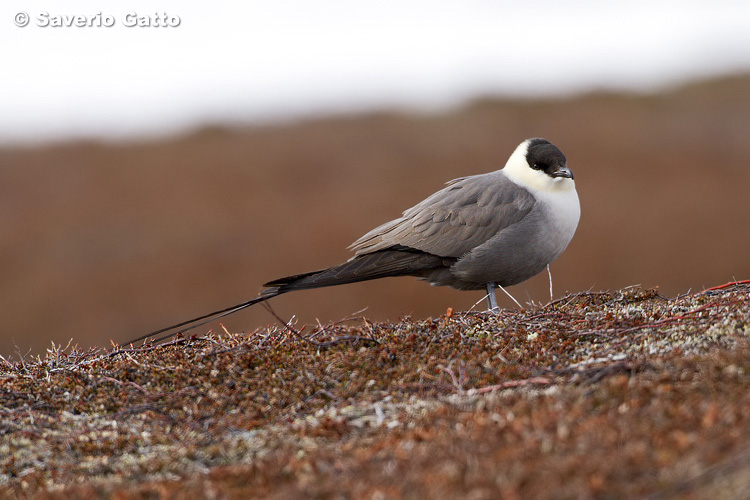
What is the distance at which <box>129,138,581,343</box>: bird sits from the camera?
19.0 feet

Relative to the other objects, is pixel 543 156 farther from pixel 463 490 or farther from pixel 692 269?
pixel 692 269

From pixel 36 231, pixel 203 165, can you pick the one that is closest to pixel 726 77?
pixel 203 165

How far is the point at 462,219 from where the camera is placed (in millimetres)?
5914

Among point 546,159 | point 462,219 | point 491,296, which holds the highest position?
point 546,159

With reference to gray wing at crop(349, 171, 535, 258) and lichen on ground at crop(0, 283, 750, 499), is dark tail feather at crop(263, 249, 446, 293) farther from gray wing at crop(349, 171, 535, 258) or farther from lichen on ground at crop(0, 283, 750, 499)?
lichen on ground at crop(0, 283, 750, 499)

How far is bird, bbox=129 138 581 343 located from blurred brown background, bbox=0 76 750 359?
6.68 m

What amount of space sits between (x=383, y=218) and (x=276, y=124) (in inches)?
313

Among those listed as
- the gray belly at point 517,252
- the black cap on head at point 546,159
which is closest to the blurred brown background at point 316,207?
the black cap on head at point 546,159

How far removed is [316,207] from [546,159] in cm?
1216

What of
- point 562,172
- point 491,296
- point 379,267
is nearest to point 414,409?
point 379,267

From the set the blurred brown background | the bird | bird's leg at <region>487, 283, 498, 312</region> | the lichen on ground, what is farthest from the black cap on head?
the blurred brown background

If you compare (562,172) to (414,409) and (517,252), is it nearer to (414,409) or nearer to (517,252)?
(517,252)

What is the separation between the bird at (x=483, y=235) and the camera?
579 centimetres

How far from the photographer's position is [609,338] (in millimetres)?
4062
